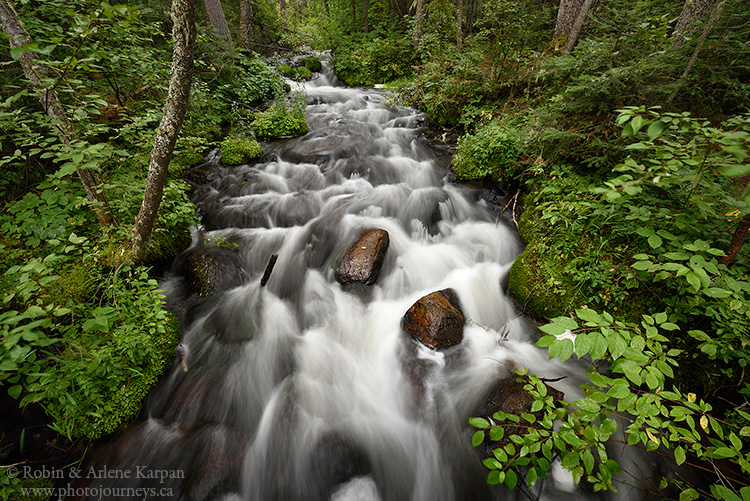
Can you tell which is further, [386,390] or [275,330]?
[275,330]

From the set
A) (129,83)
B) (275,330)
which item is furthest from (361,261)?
(129,83)

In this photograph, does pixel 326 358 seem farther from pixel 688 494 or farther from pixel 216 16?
pixel 216 16

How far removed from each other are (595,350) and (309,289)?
4011 mm

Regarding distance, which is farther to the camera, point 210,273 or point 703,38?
point 210,273

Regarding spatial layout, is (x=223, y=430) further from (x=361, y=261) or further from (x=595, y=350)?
(x=595, y=350)

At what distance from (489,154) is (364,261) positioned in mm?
3451

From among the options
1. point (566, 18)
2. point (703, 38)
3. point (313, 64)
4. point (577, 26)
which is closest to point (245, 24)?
point (313, 64)

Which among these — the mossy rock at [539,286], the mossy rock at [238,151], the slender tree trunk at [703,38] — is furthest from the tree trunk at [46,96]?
the slender tree trunk at [703,38]

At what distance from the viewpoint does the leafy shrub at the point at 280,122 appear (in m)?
8.20

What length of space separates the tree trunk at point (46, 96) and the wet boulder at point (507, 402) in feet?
15.7

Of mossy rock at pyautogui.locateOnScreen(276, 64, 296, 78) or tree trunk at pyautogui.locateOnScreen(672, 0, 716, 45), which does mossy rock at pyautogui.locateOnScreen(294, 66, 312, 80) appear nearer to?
mossy rock at pyautogui.locateOnScreen(276, 64, 296, 78)

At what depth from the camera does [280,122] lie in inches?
327

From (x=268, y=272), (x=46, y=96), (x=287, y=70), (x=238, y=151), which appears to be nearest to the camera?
(x=46, y=96)

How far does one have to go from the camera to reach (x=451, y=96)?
25.4ft
